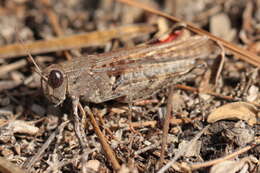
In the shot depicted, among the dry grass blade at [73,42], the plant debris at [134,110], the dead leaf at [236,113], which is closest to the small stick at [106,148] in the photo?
the plant debris at [134,110]

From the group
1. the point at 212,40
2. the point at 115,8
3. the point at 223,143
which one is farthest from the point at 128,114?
the point at 115,8

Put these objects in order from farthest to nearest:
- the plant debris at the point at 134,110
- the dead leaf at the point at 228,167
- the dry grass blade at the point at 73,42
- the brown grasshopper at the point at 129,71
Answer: the dry grass blade at the point at 73,42 < the brown grasshopper at the point at 129,71 < the plant debris at the point at 134,110 < the dead leaf at the point at 228,167

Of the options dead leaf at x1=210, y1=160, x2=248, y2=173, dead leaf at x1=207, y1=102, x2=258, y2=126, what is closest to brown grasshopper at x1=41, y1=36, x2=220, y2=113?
dead leaf at x1=207, y1=102, x2=258, y2=126

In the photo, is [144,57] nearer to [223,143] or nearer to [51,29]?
[223,143]

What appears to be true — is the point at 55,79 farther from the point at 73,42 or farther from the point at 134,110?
the point at 73,42

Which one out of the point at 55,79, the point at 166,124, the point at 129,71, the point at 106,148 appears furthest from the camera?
the point at 129,71

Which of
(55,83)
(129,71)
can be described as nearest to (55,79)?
(55,83)

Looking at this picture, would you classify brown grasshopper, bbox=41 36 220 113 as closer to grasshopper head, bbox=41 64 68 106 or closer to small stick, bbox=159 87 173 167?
grasshopper head, bbox=41 64 68 106

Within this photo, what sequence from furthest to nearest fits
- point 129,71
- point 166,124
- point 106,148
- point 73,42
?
point 73,42
point 129,71
point 166,124
point 106,148

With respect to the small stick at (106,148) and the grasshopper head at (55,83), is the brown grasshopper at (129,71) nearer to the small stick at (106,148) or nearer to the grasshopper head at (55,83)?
the grasshopper head at (55,83)
